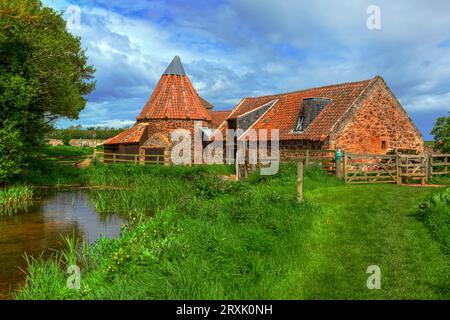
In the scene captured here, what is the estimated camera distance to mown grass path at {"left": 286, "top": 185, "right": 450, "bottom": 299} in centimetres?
598

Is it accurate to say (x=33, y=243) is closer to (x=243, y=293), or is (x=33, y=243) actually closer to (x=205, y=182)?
(x=205, y=182)

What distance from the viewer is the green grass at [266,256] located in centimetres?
593

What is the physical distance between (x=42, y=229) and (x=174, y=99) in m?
21.2

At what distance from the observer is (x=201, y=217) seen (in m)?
9.86

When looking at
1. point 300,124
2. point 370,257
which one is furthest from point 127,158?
point 370,257

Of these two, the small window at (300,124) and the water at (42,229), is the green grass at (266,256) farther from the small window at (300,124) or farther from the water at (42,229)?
the small window at (300,124)

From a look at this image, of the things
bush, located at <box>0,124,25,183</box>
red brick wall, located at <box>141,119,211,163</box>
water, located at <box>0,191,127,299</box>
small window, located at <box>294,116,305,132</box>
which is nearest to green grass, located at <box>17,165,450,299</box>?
water, located at <box>0,191,127,299</box>

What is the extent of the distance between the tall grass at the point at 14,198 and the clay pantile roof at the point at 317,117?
52.5ft

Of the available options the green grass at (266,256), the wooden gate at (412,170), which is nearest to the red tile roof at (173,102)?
the wooden gate at (412,170)

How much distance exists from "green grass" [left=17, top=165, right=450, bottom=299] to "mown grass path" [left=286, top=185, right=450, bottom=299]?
0.06 ft

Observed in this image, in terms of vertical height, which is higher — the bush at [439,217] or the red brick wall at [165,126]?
the red brick wall at [165,126]

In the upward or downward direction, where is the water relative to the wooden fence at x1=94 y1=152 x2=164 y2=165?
downward

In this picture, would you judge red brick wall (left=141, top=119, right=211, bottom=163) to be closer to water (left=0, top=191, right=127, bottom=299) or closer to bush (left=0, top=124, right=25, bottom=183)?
bush (left=0, top=124, right=25, bottom=183)
